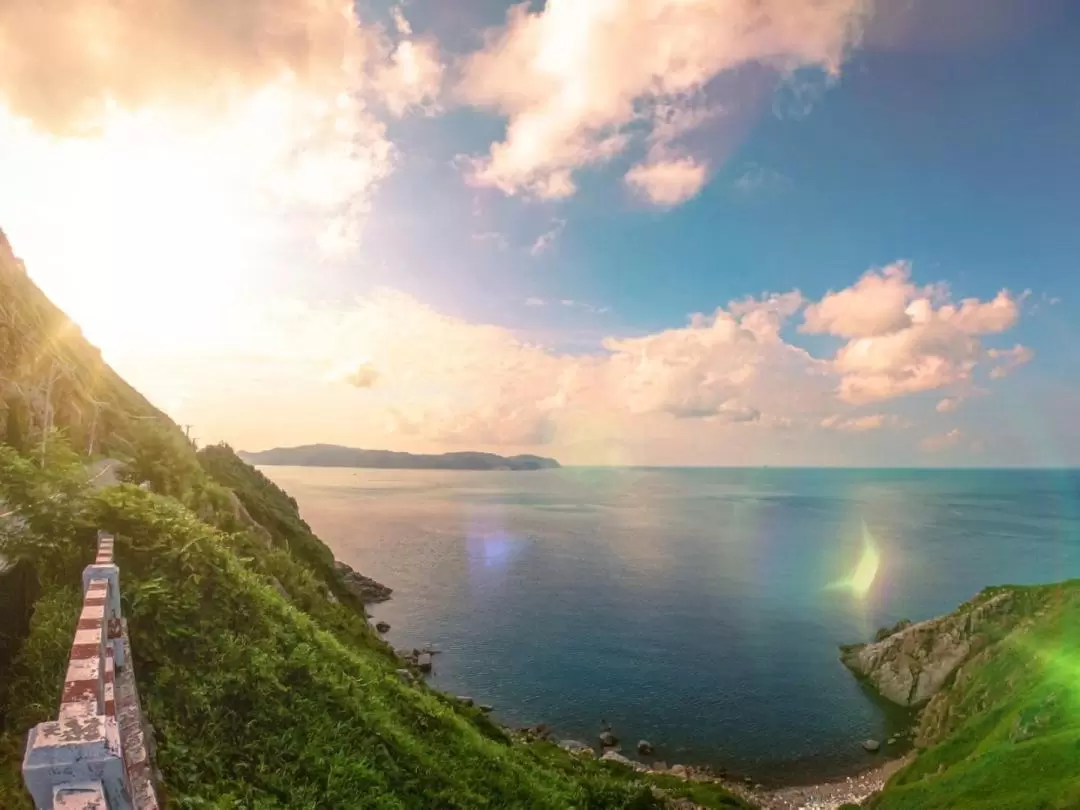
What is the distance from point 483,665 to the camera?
66.4 m

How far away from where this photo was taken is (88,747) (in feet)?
21.4

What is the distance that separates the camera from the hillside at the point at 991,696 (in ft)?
101

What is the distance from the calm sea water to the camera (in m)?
55.8

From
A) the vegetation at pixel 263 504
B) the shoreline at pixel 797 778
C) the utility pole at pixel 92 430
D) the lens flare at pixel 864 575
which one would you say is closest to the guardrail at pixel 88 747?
the utility pole at pixel 92 430

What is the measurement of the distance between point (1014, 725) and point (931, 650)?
2711 centimetres

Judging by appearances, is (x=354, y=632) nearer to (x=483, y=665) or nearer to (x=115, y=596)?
(x=115, y=596)

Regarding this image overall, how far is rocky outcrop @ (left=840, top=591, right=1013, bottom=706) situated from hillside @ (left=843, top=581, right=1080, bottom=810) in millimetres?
99

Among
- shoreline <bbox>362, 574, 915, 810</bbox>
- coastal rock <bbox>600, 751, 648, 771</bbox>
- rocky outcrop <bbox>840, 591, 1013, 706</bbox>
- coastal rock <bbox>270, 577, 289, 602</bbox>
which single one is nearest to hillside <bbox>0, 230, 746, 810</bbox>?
coastal rock <bbox>270, 577, 289, 602</bbox>

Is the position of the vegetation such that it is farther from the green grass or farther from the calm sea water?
the green grass

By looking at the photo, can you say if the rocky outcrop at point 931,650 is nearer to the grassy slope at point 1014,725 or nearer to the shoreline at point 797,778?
the grassy slope at point 1014,725

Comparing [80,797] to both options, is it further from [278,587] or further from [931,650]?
[931,650]

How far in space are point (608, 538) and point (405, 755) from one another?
130 metres

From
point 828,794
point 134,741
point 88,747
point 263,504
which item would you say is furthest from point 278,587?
point 828,794

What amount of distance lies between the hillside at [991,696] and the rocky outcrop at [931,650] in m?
0.10
